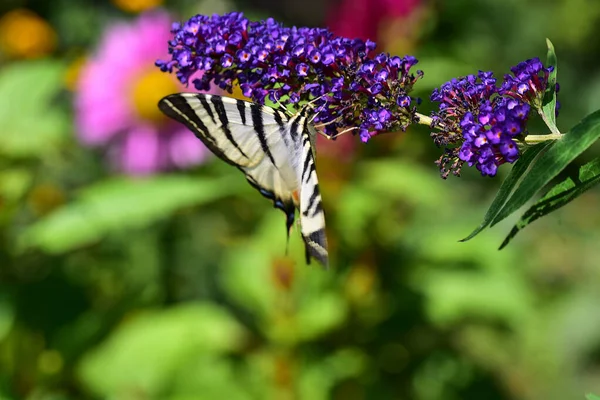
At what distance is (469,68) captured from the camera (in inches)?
116

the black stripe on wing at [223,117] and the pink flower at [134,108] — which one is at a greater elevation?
the pink flower at [134,108]

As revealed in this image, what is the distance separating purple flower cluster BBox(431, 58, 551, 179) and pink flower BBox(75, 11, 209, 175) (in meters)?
2.00

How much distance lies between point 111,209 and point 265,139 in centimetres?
121

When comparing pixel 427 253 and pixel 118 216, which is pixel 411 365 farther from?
pixel 118 216

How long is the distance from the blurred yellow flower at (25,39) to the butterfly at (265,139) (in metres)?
3.32

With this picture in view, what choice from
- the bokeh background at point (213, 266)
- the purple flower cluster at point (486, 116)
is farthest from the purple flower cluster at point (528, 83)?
the bokeh background at point (213, 266)

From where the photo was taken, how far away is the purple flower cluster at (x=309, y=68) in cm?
123

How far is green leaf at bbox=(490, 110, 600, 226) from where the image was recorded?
3.30ft

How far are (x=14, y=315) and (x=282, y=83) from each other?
155cm

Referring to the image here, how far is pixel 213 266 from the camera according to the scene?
12.4 ft

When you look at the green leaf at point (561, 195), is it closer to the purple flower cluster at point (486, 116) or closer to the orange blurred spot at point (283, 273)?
the purple flower cluster at point (486, 116)

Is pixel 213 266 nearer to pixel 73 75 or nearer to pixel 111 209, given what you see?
pixel 73 75

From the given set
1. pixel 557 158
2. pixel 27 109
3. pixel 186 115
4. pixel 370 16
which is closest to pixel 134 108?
pixel 27 109

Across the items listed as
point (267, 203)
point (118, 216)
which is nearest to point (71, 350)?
point (118, 216)
